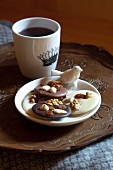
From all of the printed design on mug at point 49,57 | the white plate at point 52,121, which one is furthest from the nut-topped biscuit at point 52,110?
the printed design on mug at point 49,57

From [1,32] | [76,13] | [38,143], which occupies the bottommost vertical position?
[76,13]

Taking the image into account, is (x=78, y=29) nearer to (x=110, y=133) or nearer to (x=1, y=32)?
(x=1, y=32)

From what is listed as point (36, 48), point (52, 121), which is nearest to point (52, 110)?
point (52, 121)

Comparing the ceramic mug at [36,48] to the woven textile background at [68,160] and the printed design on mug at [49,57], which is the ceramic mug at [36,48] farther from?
the woven textile background at [68,160]

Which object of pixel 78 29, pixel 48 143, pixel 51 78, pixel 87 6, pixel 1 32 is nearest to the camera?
pixel 48 143

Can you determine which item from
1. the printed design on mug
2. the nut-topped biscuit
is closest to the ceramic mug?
the printed design on mug

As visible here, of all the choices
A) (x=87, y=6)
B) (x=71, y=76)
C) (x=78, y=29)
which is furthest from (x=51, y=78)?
(x=87, y=6)

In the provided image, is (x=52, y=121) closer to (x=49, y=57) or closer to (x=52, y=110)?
(x=52, y=110)

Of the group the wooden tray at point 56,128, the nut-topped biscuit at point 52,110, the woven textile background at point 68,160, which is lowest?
the woven textile background at point 68,160

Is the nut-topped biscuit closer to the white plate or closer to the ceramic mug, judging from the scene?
the white plate
